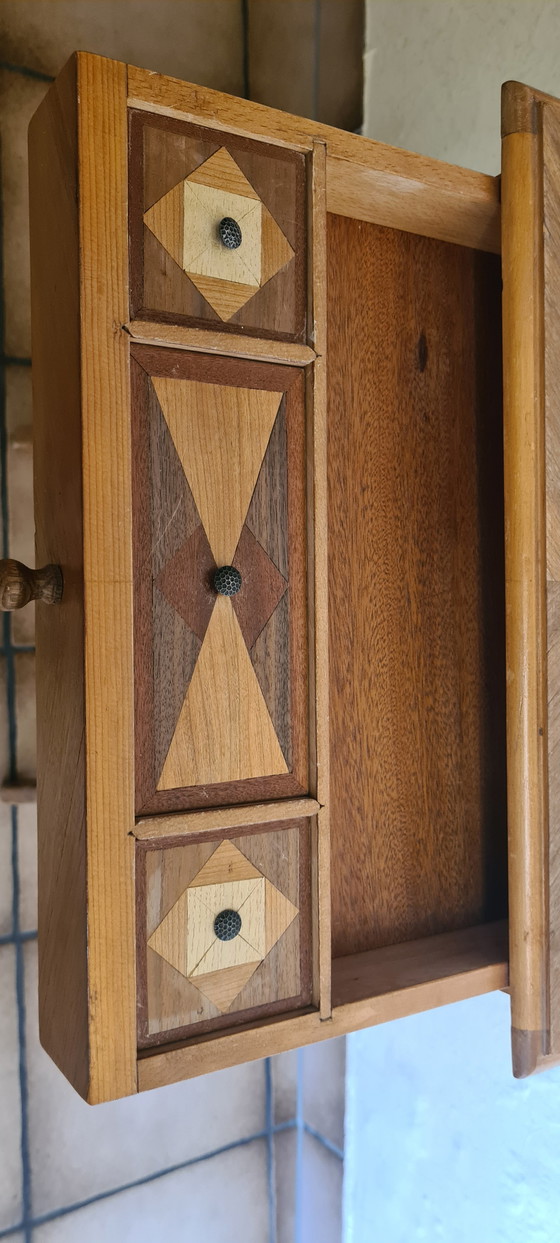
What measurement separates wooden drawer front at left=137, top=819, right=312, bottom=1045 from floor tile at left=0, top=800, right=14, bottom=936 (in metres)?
0.49

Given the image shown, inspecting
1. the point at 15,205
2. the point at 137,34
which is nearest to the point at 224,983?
the point at 15,205

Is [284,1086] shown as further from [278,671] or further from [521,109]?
[521,109]

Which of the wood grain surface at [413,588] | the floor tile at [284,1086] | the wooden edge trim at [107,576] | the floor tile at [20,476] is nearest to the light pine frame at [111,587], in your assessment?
the wooden edge trim at [107,576]

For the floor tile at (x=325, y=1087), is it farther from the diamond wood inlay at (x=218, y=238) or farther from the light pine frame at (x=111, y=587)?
the diamond wood inlay at (x=218, y=238)

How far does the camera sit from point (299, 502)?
32.6 inches

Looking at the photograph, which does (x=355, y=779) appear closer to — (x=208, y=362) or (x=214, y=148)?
(x=208, y=362)

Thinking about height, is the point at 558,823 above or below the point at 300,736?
below

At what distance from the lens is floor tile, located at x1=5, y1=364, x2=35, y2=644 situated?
117cm

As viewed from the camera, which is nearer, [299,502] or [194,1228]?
[299,502]

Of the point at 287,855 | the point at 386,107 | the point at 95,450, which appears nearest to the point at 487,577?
the point at 287,855

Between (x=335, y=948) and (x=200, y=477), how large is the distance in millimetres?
560

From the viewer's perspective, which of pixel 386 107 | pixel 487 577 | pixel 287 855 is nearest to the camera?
pixel 287 855

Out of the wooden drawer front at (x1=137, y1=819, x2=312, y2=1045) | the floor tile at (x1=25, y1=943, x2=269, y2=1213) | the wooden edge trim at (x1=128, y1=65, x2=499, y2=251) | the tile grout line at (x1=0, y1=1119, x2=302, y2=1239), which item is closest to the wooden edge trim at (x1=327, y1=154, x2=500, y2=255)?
the wooden edge trim at (x1=128, y1=65, x2=499, y2=251)

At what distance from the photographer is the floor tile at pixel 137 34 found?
46.6 inches
